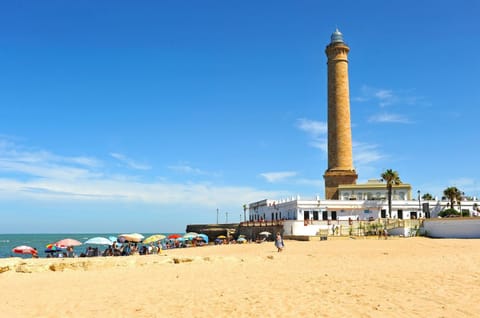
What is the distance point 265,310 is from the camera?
9.93 metres

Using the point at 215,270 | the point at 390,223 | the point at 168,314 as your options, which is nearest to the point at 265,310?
the point at 168,314

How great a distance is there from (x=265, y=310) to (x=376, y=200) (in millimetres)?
42977

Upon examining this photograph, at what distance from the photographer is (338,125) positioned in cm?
5609

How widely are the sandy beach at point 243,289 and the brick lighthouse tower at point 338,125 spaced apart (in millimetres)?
35620

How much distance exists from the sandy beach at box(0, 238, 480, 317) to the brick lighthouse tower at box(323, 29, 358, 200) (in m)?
35.6

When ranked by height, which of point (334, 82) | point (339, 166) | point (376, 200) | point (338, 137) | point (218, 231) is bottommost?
point (218, 231)

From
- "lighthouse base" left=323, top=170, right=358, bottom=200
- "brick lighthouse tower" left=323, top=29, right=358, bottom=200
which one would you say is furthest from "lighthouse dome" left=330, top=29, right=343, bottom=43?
"lighthouse base" left=323, top=170, right=358, bottom=200

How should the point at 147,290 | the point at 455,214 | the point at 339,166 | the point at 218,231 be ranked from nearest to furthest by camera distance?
the point at 147,290
the point at 455,214
the point at 339,166
the point at 218,231

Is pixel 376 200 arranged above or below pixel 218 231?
above

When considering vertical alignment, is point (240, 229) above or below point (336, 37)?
below

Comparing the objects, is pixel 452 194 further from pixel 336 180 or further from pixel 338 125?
pixel 338 125

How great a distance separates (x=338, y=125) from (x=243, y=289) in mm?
45643

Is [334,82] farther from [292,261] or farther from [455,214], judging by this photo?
[292,261]

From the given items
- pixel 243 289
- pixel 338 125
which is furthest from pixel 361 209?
pixel 243 289
